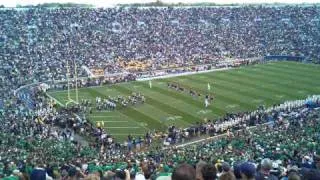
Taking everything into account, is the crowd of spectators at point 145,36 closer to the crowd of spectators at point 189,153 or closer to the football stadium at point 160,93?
the football stadium at point 160,93

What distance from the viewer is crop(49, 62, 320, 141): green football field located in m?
35.1

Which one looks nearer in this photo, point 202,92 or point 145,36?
point 202,92

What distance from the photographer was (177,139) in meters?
31.1

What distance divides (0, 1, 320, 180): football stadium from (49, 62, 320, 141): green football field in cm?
11

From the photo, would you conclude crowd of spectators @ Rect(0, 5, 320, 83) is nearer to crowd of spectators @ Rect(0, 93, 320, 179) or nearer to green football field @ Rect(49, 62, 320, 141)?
green football field @ Rect(49, 62, 320, 141)

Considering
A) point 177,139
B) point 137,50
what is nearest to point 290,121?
point 177,139

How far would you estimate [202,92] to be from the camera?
43.5 metres

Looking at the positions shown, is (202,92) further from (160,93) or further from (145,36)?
(145,36)

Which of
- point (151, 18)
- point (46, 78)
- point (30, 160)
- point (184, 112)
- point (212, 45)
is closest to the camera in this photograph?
point (30, 160)

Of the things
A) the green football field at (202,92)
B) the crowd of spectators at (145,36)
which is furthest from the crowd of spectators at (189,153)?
the crowd of spectators at (145,36)

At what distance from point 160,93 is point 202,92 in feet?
12.1

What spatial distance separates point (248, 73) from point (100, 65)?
1682cm

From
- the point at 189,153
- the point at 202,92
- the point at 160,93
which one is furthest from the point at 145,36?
the point at 189,153

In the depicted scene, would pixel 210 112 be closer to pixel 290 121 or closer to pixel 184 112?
pixel 184 112
